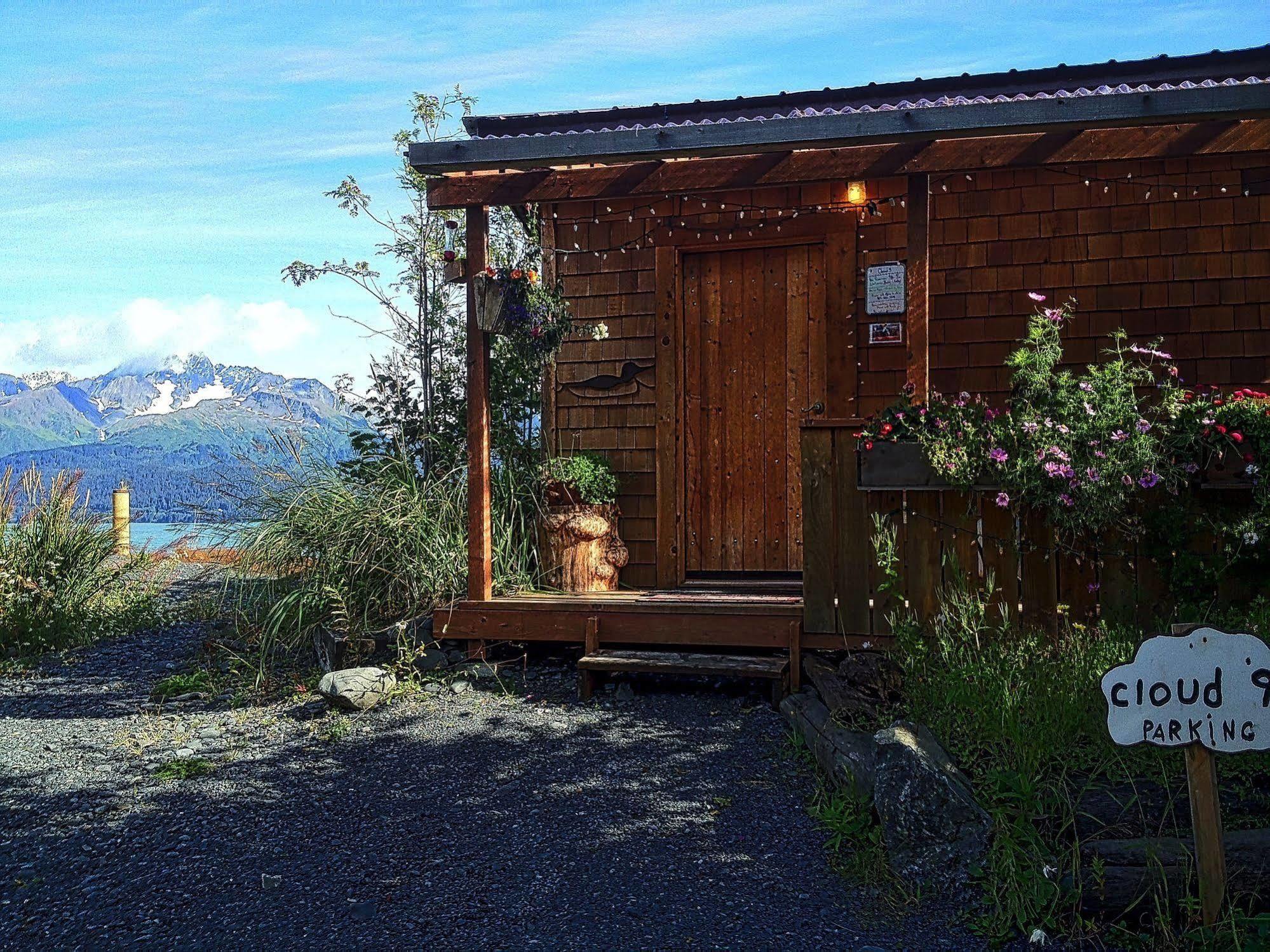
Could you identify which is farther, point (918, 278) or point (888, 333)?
point (888, 333)

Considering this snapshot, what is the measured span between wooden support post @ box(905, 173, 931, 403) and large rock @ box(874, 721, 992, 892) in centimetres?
277

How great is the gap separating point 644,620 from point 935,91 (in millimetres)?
4825

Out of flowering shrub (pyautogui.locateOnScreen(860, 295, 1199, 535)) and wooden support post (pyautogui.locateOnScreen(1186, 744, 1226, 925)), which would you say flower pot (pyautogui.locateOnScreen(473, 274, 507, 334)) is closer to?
flowering shrub (pyautogui.locateOnScreen(860, 295, 1199, 535))

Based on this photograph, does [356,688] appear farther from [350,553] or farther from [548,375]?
[548,375]

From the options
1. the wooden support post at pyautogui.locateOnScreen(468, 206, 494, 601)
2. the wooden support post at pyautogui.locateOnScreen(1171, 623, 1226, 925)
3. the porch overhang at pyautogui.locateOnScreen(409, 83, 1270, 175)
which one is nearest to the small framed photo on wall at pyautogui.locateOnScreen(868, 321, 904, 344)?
the porch overhang at pyautogui.locateOnScreen(409, 83, 1270, 175)

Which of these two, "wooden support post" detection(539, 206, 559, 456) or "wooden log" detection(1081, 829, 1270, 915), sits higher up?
"wooden support post" detection(539, 206, 559, 456)

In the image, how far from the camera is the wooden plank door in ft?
24.9

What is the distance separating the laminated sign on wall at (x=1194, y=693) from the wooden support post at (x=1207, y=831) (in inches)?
2.3

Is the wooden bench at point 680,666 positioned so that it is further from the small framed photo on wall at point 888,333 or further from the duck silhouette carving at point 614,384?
the small framed photo on wall at point 888,333

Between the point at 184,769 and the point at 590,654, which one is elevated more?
the point at 590,654

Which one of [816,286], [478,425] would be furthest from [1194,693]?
[816,286]

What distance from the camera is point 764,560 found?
7672mm

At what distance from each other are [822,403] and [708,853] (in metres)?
4.30

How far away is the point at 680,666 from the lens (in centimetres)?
586
